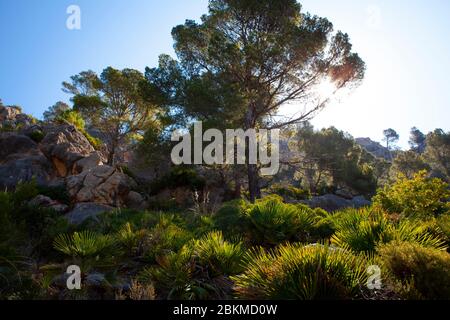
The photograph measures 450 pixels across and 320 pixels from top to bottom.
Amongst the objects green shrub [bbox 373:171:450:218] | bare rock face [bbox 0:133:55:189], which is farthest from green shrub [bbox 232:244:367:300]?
bare rock face [bbox 0:133:55:189]

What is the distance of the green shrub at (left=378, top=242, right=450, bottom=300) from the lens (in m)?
3.62

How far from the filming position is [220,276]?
5.57 meters

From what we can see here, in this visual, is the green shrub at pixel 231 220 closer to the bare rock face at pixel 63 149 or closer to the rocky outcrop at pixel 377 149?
the bare rock face at pixel 63 149

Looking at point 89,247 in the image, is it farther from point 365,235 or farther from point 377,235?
point 377,235

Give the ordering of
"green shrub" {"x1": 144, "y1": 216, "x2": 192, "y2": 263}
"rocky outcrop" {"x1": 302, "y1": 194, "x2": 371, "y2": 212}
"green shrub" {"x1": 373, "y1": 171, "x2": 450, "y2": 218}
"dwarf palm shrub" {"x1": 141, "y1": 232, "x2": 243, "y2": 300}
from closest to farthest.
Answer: "dwarf palm shrub" {"x1": 141, "y1": 232, "x2": 243, "y2": 300} → "green shrub" {"x1": 144, "y1": 216, "x2": 192, "y2": 263} → "green shrub" {"x1": 373, "y1": 171, "x2": 450, "y2": 218} → "rocky outcrop" {"x1": 302, "y1": 194, "x2": 371, "y2": 212}

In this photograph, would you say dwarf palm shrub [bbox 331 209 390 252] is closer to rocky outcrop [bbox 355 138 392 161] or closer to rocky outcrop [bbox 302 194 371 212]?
rocky outcrop [bbox 302 194 371 212]

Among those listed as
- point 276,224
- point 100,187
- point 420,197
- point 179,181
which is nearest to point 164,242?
point 276,224

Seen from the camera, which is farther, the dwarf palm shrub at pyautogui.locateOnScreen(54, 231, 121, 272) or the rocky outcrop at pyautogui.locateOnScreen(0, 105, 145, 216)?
the rocky outcrop at pyautogui.locateOnScreen(0, 105, 145, 216)

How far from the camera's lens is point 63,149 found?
19.2 m

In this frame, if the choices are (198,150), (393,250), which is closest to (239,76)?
(198,150)

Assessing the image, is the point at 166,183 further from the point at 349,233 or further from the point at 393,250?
the point at 393,250

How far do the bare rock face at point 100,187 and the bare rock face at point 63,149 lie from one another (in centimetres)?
274

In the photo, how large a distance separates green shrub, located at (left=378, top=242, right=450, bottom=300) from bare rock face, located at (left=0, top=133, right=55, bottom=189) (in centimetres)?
1838
